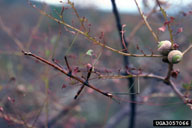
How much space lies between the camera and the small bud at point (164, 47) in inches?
23.6

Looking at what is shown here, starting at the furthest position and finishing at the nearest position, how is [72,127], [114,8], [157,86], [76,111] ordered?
[72,127] < [76,111] < [157,86] < [114,8]

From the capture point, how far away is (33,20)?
3107 millimetres

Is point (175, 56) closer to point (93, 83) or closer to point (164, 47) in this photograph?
point (164, 47)

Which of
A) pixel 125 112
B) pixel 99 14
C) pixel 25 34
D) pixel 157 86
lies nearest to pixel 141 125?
pixel 125 112

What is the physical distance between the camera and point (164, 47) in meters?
0.60

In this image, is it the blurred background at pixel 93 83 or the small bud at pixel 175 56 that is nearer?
the small bud at pixel 175 56

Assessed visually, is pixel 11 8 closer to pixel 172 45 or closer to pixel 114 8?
pixel 114 8

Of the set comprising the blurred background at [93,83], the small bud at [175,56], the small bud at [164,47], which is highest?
the blurred background at [93,83]

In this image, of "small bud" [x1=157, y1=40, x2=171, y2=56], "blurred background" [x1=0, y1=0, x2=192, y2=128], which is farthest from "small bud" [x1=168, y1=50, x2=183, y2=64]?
"blurred background" [x1=0, y1=0, x2=192, y2=128]

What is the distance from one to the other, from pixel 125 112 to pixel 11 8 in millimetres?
2484

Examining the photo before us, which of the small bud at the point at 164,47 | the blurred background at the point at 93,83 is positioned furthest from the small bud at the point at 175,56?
the blurred background at the point at 93,83

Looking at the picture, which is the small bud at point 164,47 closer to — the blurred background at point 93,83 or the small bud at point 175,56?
the small bud at point 175,56

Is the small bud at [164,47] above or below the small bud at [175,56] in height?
above

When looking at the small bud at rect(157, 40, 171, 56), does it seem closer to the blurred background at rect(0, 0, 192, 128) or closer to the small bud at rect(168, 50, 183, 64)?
the small bud at rect(168, 50, 183, 64)
